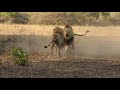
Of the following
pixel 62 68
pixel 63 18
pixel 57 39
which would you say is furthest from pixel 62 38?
pixel 62 68

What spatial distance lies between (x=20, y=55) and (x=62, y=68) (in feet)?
2.30

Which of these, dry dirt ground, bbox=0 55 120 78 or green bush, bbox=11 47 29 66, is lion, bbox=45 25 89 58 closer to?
dry dirt ground, bbox=0 55 120 78

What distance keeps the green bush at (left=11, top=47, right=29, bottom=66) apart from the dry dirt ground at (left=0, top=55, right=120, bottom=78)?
0.26 feet

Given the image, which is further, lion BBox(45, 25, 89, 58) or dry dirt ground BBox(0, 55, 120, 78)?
lion BBox(45, 25, 89, 58)

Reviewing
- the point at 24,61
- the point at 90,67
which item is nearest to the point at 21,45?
the point at 24,61

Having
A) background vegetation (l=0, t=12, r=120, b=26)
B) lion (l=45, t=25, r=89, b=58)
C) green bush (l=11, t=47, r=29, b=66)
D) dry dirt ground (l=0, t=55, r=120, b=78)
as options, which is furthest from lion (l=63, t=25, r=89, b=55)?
green bush (l=11, t=47, r=29, b=66)

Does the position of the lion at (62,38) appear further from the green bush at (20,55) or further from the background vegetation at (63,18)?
the green bush at (20,55)

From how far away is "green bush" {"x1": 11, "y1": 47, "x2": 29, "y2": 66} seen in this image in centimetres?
1209

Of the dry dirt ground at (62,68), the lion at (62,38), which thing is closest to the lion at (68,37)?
the lion at (62,38)

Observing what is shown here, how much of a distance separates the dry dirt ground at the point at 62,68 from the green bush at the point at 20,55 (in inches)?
3.2

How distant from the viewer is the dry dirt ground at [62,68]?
11.9 metres

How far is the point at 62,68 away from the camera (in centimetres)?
1202

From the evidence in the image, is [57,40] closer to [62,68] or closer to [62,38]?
[62,38]
